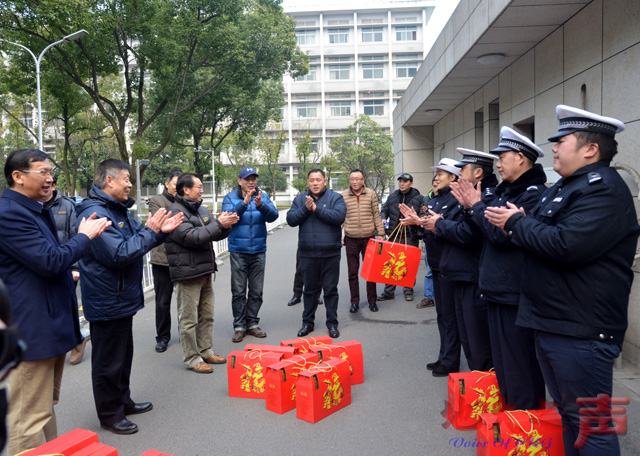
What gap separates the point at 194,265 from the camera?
16.9 feet

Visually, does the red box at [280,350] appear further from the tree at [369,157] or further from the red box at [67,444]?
the tree at [369,157]

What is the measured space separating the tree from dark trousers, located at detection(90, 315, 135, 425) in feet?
63.2

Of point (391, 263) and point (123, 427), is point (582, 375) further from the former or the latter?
point (391, 263)

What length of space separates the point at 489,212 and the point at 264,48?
1797 centimetres

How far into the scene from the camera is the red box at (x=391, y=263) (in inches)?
243

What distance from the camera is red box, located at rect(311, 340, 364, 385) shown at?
14.9 ft

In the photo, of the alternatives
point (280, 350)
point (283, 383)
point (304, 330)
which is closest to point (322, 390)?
point (283, 383)

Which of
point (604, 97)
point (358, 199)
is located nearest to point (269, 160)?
point (358, 199)

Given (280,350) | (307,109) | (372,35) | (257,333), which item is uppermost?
(372,35)

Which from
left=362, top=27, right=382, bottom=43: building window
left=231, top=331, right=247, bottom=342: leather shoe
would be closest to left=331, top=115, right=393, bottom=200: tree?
left=231, top=331, right=247, bottom=342: leather shoe

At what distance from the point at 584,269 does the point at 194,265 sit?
3718 millimetres

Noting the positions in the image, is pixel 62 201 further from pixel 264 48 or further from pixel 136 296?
pixel 264 48

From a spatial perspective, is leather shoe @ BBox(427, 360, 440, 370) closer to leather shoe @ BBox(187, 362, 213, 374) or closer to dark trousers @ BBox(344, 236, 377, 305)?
leather shoe @ BBox(187, 362, 213, 374)

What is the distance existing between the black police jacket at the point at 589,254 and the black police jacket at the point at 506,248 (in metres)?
0.59
